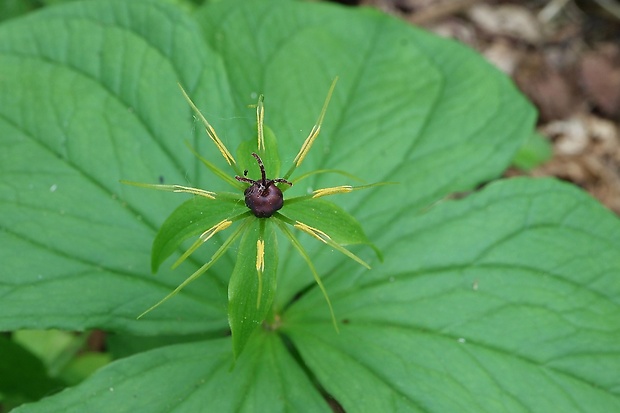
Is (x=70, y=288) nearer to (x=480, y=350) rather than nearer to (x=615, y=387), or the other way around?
(x=480, y=350)

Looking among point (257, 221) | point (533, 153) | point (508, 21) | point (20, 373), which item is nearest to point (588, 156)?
point (533, 153)

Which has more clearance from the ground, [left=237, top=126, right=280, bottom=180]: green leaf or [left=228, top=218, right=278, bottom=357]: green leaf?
[left=237, top=126, right=280, bottom=180]: green leaf

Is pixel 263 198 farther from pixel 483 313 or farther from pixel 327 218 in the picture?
pixel 483 313

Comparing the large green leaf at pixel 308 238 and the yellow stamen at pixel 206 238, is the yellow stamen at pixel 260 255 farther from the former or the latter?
the large green leaf at pixel 308 238

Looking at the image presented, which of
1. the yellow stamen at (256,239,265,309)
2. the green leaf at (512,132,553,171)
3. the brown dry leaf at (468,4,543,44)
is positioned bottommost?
the yellow stamen at (256,239,265,309)

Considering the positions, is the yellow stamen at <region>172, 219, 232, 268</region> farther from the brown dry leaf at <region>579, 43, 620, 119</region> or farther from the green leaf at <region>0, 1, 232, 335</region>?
the brown dry leaf at <region>579, 43, 620, 119</region>

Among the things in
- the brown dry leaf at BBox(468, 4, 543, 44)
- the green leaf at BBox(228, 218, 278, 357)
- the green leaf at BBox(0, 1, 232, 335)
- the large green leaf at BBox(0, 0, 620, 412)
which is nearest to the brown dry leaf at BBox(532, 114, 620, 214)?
the brown dry leaf at BBox(468, 4, 543, 44)

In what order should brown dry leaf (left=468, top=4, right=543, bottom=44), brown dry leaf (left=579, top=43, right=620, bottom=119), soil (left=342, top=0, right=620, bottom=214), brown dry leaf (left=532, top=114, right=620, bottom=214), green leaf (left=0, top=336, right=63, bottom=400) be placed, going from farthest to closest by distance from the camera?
brown dry leaf (left=468, top=4, right=543, bottom=44)
brown dry leaf (left=579, top=43, right=620, bottom=119)
soil (left=342, top=0, right=620, bottom=214)
brown dry leaf (left=532, top=114, right=620, bottom=214)
green leaf (left=0, top=336, right=63, bottom=400)
